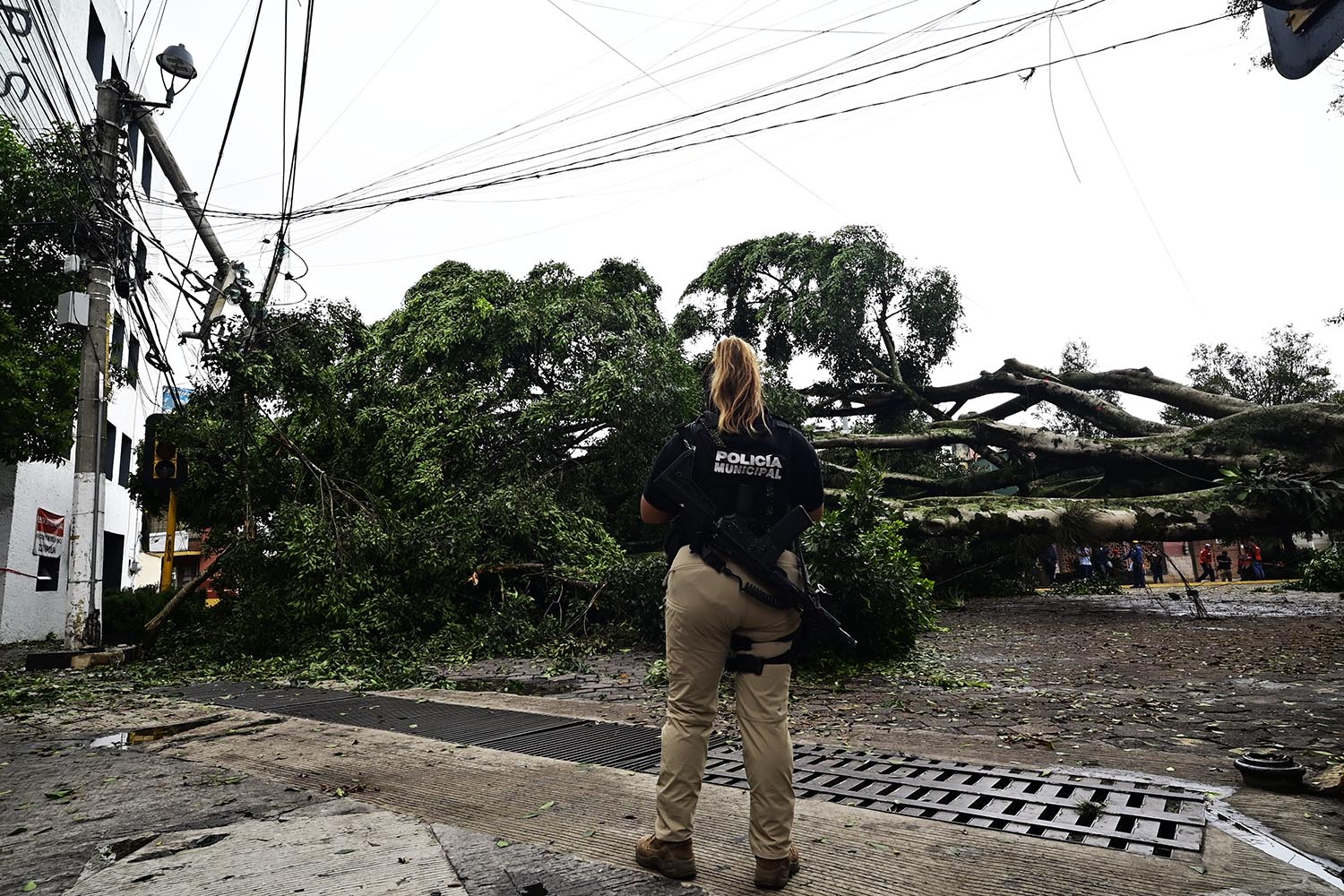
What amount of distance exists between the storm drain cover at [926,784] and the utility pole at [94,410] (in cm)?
549

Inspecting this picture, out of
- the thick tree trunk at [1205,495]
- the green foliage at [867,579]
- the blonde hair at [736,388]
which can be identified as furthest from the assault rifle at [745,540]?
the thick tree trunk at [1205,495]

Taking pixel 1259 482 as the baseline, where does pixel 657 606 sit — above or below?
below

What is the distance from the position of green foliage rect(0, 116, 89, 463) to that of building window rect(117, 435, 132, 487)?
9.02 metres

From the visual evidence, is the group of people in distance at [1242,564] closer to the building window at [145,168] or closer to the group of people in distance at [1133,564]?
the group of people in distance at [1133,564]

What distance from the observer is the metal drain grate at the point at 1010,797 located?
290cm

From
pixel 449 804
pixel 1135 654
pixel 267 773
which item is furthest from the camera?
pixel 1135 654

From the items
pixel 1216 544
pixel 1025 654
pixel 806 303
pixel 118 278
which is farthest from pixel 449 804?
pixel 1216 544

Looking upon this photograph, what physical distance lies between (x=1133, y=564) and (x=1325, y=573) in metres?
4.82

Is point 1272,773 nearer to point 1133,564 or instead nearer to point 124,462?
point 1133,564

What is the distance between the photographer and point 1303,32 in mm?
2660

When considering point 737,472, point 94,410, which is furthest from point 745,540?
point 94,410

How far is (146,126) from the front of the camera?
10.6 metres

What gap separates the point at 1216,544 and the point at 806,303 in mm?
26866

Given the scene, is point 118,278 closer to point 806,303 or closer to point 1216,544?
point 806,303
